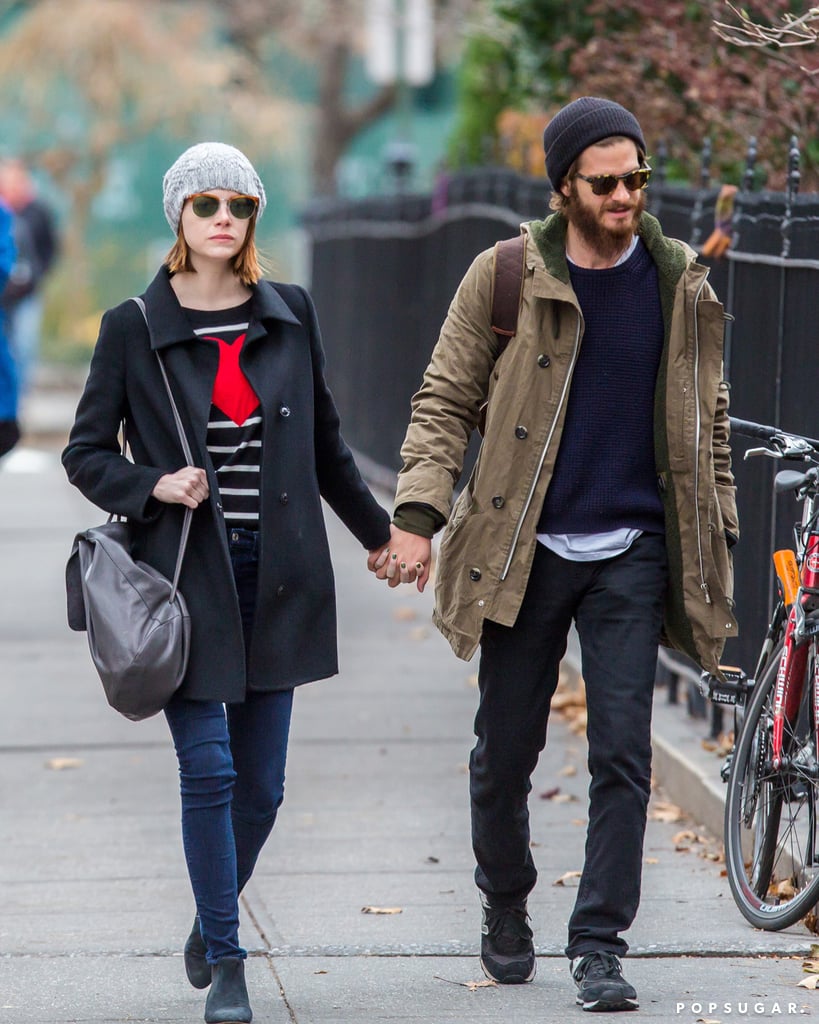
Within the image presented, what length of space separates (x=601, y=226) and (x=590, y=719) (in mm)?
1078

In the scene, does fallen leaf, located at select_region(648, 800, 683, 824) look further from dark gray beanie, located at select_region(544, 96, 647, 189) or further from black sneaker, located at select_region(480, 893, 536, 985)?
dark gray beanie, located at select_region(544, 96, 647, 189)

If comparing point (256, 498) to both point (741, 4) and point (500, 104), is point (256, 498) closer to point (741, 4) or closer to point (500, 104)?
point (741, 4)

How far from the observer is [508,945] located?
4863 millimetres

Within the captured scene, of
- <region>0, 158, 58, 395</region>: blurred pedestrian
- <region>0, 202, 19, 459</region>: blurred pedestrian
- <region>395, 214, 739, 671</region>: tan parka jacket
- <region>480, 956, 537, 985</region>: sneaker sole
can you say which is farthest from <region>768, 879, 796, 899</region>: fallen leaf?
<region>0, 158, 58, 395</region>: blurred pedestrian

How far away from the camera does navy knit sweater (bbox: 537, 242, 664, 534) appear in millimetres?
4648

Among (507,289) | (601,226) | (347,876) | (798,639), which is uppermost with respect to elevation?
(601,226)

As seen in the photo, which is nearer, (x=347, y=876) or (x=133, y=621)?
(x=133, y=621)

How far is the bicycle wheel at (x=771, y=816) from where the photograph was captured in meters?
5.06

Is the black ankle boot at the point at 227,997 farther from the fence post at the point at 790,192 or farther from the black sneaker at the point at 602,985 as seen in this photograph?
the fence post at the point at 790,192

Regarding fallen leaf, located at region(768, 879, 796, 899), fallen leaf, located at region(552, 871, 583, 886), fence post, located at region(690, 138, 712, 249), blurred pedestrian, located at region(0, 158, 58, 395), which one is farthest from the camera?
blurred pedestrian, located at region(0, 158, 58, 395)

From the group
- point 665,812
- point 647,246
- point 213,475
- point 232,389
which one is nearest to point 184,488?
point 213,475

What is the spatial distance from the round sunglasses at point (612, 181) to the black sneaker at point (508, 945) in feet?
5.35

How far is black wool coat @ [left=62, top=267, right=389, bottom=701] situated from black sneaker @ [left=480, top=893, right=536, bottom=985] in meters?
0.71

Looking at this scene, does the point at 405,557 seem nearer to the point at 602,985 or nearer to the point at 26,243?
the point at 602,985
